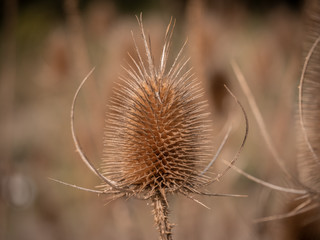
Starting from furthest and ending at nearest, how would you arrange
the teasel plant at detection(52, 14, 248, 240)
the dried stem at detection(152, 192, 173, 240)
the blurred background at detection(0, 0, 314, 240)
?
1. the blurred background at detection(0, 0, 314, 240)
2. the teasel plant at detection(52, 14, 248, 240)
3. the dried stem at detection(152, 192, 173, 240)

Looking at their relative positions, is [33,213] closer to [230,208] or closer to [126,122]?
[230,208]

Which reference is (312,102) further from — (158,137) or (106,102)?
(106,102)

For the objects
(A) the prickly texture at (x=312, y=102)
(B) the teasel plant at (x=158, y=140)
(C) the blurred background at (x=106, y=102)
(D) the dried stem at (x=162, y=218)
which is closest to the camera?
(D) the dried stem at (x=162, y=218)

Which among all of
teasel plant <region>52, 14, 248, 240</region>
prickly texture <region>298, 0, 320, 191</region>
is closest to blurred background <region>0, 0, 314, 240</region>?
teasel plant <region>52, 14, 248, 240</region>

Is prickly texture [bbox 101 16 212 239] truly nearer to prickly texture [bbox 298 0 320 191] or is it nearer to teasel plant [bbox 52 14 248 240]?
teasel plant [bbox 52 14 248 240]

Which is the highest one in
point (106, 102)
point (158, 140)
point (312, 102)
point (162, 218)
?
point (106, 102)

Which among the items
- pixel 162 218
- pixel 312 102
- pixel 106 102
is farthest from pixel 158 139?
pixel 106 102

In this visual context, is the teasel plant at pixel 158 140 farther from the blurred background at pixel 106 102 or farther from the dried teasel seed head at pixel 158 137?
the blurred background at pixel 106 102

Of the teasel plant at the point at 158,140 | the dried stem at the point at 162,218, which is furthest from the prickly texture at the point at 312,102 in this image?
the dried stem at the point at 162,218

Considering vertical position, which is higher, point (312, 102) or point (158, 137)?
point (312, 102)

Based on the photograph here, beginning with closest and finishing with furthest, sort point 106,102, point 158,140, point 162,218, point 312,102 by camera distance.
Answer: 1. point 162,218
2. point 158,140
3. point 312,102
4. point 106,102
